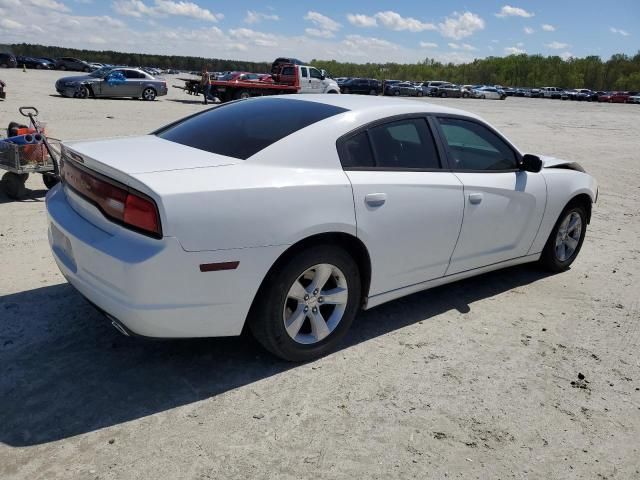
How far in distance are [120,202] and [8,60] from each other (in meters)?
60.2

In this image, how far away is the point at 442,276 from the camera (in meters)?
4.08

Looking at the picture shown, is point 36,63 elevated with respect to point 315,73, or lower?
elevated

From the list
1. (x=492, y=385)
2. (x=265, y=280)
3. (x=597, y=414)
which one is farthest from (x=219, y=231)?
(x=597, y=414)

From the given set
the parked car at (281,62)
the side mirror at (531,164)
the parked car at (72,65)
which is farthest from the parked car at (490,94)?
the side mirror at (531,164)

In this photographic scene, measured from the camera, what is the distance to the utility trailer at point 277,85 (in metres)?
26.8

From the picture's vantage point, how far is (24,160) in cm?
643

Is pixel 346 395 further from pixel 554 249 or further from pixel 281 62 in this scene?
pixel 281 62

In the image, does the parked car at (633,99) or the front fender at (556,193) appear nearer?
the front fender at (556,193)

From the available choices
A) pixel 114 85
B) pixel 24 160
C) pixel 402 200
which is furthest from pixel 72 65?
pixel 402 200

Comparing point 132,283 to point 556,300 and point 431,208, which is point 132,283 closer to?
point 431,208

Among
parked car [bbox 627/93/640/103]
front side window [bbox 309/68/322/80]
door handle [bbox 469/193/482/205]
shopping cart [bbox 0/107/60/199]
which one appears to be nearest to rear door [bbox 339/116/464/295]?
door handle [bbox 469/193/482/205]

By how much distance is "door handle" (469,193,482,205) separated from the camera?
4.03m

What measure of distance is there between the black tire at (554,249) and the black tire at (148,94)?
24.7 meters

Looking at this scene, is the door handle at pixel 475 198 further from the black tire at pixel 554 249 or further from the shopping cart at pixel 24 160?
the shopping cart at pixel 24 160
